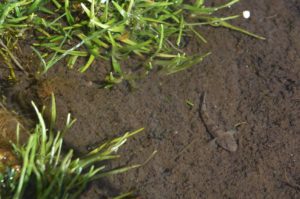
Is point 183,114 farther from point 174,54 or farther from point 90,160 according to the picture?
point 90,160

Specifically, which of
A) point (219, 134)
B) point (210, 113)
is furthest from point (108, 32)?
point (219, 134)

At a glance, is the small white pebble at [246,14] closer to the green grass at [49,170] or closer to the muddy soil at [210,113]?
the muddy soil at [210,113]

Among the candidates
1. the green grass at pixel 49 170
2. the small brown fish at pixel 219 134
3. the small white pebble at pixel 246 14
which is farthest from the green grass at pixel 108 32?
the green grass at pixel 49 170

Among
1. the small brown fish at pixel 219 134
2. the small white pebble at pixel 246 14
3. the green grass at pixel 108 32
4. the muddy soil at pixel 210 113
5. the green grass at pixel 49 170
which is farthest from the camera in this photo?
the small white pebble at pixel 246 14

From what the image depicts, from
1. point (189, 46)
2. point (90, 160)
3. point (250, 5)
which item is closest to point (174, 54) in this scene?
point (189, 46)

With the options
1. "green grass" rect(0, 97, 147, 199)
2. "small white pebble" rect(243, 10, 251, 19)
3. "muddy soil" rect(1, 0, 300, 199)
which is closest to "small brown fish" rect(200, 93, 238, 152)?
"muddy soil" rect(1, 0, 300, 199)
